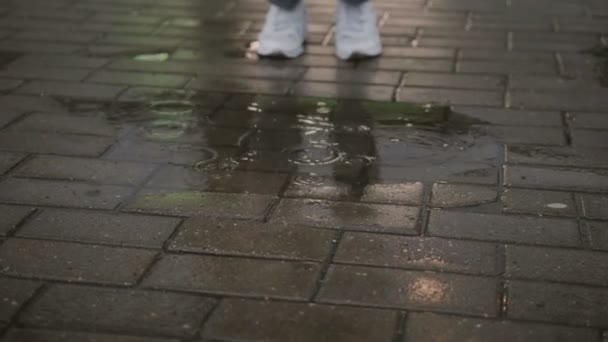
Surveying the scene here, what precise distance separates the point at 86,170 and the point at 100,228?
1.77 ft

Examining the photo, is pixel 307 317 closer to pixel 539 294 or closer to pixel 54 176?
pixel 539 294

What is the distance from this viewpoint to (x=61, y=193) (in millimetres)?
3203

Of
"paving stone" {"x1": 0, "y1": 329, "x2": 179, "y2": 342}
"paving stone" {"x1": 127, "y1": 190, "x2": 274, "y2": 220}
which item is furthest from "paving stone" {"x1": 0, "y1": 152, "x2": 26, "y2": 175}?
"paving stone" {"x1": 0, "y1": 329, "x2": 179, "y2": 342}

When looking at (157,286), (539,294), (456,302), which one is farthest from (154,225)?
(539,294)

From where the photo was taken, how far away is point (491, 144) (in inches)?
145

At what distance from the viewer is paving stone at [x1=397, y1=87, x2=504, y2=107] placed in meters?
4.20

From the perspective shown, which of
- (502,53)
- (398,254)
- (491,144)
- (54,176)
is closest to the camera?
(398,254)

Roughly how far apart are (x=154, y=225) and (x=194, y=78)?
1.73 metres

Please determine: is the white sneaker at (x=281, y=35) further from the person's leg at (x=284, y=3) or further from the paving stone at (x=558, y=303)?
the paving stone at (x=558, y=303)

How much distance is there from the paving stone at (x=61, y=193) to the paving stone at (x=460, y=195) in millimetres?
1036

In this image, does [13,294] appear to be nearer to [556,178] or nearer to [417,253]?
[417,253]

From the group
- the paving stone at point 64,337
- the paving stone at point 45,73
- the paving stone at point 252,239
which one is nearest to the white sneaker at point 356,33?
the paving stone at point 45,73

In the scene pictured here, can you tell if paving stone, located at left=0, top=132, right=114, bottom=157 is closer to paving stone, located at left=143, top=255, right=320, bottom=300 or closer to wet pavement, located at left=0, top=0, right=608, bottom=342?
wet pavement, located at left=0, top=0, right=608, bottom=342

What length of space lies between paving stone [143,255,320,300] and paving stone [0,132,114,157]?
3.41 feet
